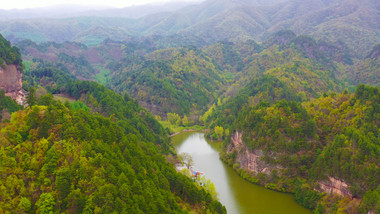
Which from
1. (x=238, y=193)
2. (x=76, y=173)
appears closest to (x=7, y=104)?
(x=76, y=173)

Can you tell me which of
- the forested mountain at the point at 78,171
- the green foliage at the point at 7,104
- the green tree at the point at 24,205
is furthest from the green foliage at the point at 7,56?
the green tree at the point at 24,205

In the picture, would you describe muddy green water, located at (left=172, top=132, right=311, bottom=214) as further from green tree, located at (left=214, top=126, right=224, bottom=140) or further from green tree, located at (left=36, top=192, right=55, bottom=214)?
green tree, located at (left=36, top=192, right=55, bottom=214)

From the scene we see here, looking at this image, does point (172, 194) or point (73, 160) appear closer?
point (73, 160)

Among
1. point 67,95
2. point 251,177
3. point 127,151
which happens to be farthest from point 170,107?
point 127,151

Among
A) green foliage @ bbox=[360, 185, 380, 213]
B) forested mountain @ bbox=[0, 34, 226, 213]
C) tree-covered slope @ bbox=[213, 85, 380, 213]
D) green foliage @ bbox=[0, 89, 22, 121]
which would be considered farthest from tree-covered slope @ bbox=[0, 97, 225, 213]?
green foliage @ bbox=[360, 185, 380, 213]

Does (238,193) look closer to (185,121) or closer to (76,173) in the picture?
(76,173)

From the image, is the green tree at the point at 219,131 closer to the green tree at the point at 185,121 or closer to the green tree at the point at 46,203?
the green tree at the point at 185,121

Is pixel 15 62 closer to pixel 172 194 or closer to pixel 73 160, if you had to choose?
pixel 73 160

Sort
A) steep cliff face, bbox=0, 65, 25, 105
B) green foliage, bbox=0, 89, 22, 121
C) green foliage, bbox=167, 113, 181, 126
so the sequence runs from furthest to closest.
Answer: green foliage, bbox=167, 113, 181, 126 → steep cliff face, bbox=0, 65, 25, 105 → green foliage, bbox=0, 89, 22, 121
